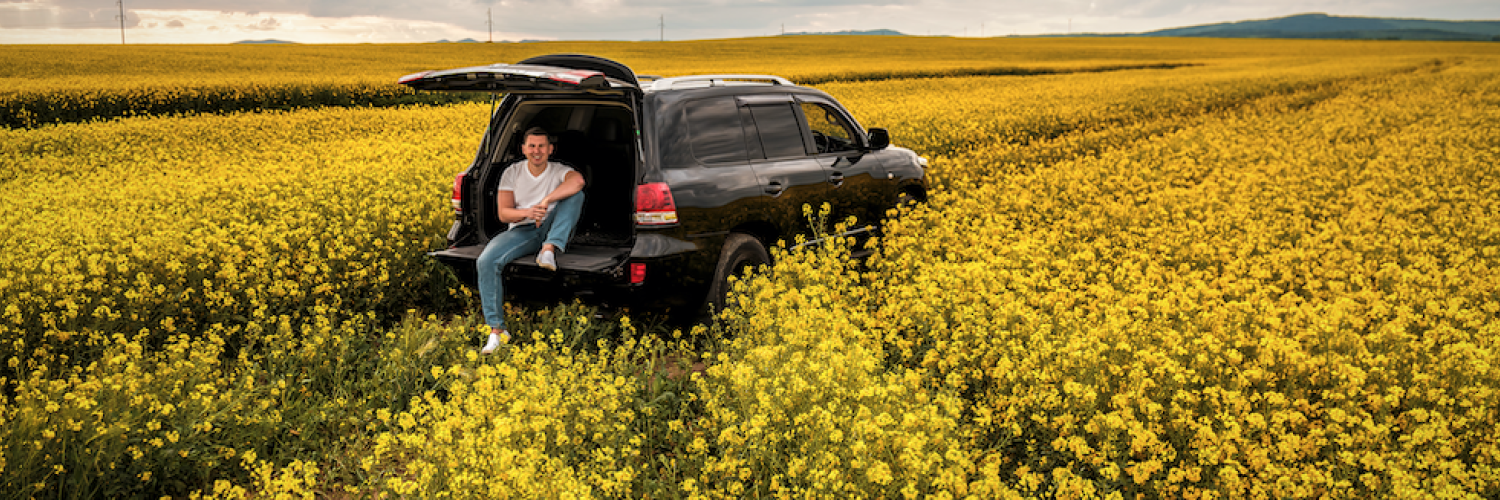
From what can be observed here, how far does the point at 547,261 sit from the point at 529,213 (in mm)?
495

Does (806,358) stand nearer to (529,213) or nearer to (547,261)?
(547,261)

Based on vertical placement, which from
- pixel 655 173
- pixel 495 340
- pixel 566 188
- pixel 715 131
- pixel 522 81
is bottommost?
pixel 495 340

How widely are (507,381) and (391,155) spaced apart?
9.20 meters

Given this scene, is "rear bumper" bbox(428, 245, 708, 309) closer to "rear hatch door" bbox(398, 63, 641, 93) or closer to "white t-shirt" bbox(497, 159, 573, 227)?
"white t-shirt" bbox(497, 159, 573, 227)

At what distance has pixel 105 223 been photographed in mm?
6562

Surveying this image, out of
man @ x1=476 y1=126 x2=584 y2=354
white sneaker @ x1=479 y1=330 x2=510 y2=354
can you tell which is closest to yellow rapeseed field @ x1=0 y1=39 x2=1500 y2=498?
white sneaker @ x1=479 y1=330 x2=510 y2=354

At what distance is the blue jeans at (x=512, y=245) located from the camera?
545 cm

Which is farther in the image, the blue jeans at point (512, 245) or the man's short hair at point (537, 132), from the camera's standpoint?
the man's short hair at point (537, 132)

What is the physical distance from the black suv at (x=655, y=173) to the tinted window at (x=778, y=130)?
0.03 ft

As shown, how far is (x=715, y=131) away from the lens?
5.75 m

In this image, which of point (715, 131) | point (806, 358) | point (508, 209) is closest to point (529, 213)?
point (508, 209)

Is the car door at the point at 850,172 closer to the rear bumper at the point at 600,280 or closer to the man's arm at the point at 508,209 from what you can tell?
the rear bumper at the point at 600,280

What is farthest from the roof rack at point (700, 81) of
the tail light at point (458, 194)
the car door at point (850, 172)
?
the tail light at point (458, 194)

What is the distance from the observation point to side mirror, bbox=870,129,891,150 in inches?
276
